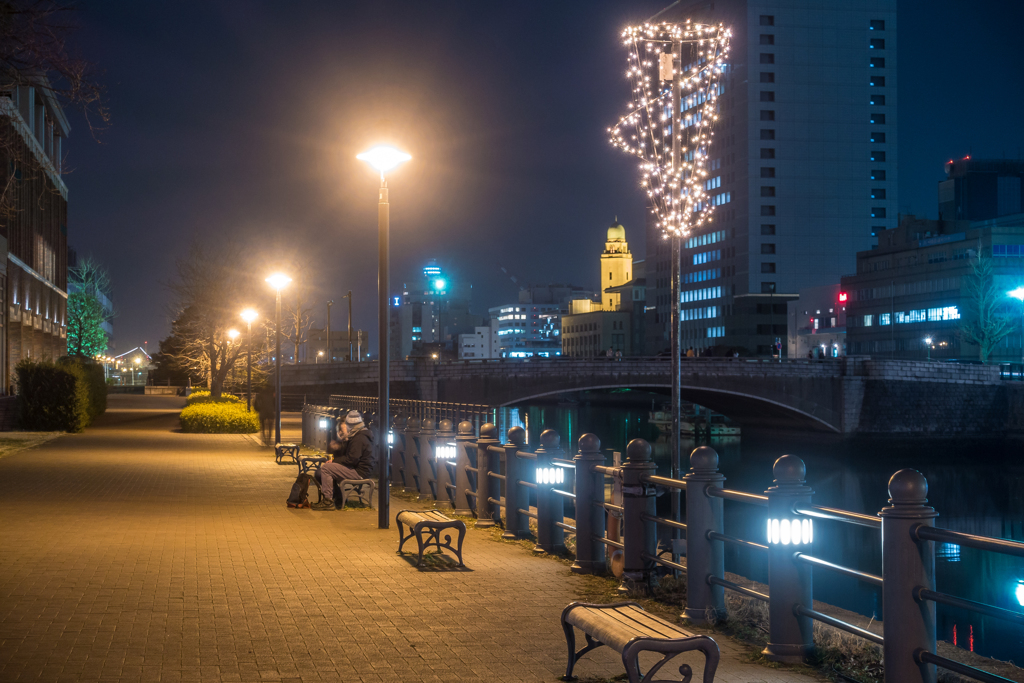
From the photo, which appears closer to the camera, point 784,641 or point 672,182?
point 784,641

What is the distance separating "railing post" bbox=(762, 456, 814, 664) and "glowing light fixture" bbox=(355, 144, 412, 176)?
7.21m

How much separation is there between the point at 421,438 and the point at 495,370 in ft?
152

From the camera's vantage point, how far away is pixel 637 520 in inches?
Answer: 338

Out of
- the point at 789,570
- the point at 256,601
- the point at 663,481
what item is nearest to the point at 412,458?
the point at 256,601

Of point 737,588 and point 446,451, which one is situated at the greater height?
point 446,451

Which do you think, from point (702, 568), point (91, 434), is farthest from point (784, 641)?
point (91, 434)

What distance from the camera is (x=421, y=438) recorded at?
52.9 ft

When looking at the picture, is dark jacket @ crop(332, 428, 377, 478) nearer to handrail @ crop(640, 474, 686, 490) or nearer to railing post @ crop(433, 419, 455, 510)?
railing post @ crop(433, 419, 455, 510)

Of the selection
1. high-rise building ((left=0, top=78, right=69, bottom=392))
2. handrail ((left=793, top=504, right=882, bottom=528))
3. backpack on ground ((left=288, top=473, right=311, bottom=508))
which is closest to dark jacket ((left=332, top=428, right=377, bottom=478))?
backpack on ground ((left=288, top=473, right=311, bottom=508))

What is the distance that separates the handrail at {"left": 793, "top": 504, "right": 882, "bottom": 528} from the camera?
5484 mm

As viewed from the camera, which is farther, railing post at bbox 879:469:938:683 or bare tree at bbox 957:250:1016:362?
bare tree at bbox 957:250:1016:362

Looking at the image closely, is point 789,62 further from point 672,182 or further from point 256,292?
point 672,182

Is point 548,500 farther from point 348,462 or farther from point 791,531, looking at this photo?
point 348,462

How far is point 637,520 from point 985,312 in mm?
78490
